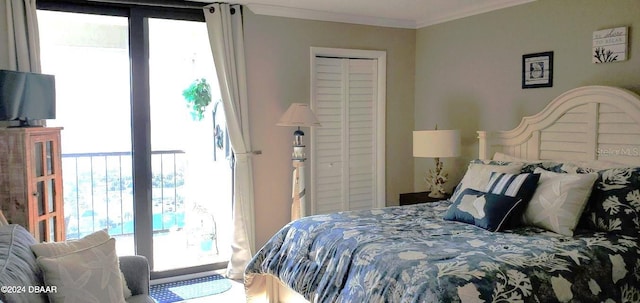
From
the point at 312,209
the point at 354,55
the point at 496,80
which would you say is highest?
the point at 354,55

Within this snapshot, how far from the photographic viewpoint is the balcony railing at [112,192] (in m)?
4.69

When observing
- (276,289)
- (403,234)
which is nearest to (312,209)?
(276,289)

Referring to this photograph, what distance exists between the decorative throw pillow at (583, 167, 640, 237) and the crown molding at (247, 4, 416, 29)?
2567 millimetres

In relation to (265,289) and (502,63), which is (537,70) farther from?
(265,289)

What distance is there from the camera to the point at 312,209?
4727 millimetres

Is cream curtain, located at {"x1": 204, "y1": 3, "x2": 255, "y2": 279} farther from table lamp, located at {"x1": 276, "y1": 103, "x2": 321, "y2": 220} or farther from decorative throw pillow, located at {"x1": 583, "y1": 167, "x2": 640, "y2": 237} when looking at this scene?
decorative throw pillow, located at {"x1": 583, "y1": 167, "x2": 640, "y2": 237}

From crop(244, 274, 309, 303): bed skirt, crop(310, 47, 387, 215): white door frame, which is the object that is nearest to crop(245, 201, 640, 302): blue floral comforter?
crop(244, 274, 309, 303): bed skirt

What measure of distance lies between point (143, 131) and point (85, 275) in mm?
2089

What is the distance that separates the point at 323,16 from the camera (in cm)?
460

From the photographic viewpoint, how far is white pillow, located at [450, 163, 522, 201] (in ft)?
11.2

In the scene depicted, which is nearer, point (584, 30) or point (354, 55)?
point (584, 30)

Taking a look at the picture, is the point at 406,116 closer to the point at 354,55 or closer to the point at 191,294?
the point at 354,55

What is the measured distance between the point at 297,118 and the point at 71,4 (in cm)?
189

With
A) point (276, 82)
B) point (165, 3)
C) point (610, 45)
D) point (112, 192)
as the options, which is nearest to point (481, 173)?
point (610, 45)
